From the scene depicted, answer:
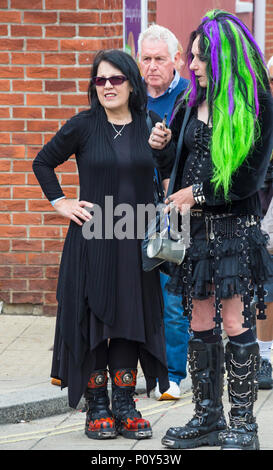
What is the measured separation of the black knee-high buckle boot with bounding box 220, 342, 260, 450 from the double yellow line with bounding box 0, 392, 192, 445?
968 millimetres

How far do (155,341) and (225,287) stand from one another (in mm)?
675

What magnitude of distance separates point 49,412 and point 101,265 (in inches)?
48.2

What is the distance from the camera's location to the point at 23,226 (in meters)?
7.62

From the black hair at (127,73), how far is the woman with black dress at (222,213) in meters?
0.27

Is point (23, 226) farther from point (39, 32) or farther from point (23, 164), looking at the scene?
point (39, 32)

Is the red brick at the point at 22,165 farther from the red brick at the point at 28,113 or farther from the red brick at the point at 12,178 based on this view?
the red brick at the point at 28,113

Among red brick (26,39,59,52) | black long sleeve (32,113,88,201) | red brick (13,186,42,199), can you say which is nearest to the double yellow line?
black long sleeve (32,113,88,201)

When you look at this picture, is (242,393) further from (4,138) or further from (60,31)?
(60,31)

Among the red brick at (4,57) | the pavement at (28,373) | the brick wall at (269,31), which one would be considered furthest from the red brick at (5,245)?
the brick wall at (269,31)

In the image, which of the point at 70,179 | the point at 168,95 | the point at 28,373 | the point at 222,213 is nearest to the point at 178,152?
the point at 222,213

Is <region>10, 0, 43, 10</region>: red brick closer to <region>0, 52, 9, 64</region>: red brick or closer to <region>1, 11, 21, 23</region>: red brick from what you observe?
<region>1, 11, 21, 23</region>: red brick

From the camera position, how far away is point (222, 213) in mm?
4746
